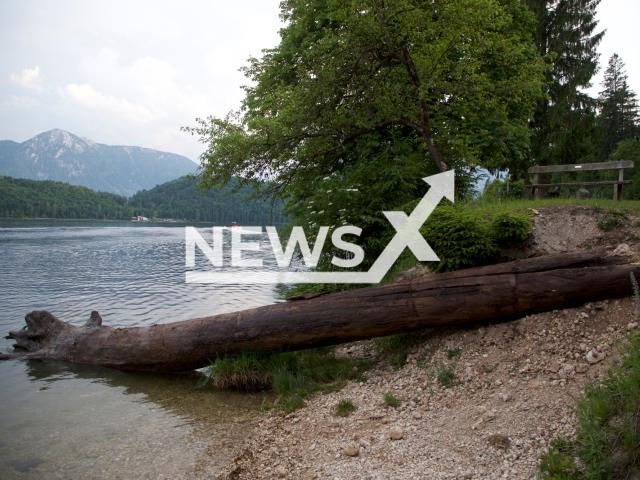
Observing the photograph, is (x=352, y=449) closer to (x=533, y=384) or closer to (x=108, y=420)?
(x=533, y=384)

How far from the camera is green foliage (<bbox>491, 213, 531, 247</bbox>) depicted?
6.71 m

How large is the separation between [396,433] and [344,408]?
1.07 m

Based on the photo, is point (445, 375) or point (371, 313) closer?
point (445, 375)

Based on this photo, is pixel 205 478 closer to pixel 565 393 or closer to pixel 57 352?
pixel 565 393

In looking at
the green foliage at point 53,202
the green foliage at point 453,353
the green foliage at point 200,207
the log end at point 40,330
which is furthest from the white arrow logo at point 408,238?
the green foliage at point 53,202

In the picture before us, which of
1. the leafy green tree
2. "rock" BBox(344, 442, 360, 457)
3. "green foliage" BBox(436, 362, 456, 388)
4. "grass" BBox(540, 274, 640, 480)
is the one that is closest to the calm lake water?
"rock" BBox(344, 442, 360, 457)

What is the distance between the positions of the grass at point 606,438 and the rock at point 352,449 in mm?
1807

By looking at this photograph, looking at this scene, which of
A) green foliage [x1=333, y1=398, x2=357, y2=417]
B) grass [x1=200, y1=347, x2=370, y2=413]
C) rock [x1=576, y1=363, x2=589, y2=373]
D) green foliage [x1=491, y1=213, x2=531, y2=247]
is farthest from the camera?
green foliage [x1=491, y1=213, x2=531, y2=247]

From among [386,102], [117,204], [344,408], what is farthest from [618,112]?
[117,204]

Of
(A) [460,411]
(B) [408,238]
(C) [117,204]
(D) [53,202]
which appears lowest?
(A) [460,411]

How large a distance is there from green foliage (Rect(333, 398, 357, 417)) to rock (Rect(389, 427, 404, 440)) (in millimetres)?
905

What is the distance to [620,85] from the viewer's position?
157 ft

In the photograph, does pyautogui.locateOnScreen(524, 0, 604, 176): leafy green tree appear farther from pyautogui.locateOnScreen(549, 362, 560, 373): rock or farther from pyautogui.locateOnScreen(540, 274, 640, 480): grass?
pyautogui.locateOnScreen(540, 274, 640, 480): grass

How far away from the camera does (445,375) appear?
5.51m
